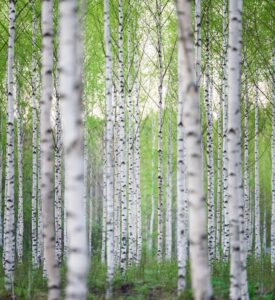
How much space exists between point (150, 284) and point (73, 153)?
5777 mm

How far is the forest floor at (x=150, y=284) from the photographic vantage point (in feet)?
24.6

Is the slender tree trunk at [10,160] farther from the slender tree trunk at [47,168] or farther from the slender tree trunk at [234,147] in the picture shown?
the slender tree trunk at [234,147]

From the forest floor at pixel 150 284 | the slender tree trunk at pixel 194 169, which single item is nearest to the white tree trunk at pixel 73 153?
the slender tree trunk at pixel 194 169

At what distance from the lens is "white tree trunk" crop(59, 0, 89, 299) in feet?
11.0

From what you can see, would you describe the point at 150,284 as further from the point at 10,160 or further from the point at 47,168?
the point at 47,168

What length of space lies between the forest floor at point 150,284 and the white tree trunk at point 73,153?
3.88 m

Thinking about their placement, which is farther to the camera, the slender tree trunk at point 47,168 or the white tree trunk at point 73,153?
the slender tree trunk at point 47,168

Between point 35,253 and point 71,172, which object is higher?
point 71,172

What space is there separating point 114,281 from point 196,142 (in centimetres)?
586

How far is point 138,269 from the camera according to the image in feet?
33.4

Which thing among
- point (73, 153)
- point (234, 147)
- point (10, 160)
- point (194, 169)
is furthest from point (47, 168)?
point (10, 160)

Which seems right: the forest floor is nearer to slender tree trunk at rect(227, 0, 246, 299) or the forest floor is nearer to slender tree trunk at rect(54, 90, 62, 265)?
slender tree trunk at rect(227, 0, 246, 299)

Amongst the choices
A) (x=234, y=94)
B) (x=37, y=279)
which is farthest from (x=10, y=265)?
(x=234, y=94)

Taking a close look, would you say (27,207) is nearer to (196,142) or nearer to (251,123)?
(251,123)
